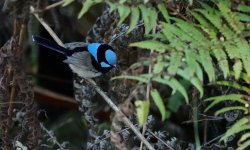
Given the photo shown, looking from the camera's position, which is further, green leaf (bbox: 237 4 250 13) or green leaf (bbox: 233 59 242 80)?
green leaf (bbox: 237 4 250 13)

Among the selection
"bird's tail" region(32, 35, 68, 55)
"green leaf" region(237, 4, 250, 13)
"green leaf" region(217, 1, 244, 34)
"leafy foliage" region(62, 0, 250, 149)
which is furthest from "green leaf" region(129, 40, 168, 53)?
"bird's tail" region(32, 35, 68, 55)

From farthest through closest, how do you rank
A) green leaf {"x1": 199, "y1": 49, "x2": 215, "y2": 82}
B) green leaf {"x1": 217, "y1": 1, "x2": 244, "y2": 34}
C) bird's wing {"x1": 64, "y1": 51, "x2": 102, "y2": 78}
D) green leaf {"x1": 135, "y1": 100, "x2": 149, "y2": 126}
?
bird's wing {"x1": 64, "y1": 51, "x2": 102, "y2": 78}, green leaf {"x1": 217, "y1": 1, "x2": 244, "y2": 34}, green leaf {"x1": 199, "y1": 49, "x2": 215, "y2": 82}, green leaf {"x1": 135, "y1": 100, "x2": 149, "y2": 126}

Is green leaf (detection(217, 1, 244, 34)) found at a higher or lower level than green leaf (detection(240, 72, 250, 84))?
higher

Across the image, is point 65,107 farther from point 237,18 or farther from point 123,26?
point 237,18

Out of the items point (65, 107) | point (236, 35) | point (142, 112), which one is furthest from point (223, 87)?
point (65, 107)

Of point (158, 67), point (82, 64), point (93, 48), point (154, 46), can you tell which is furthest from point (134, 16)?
point (82, 64)

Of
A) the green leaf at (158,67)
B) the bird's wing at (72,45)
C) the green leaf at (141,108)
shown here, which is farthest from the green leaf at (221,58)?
the bird's wing at (72,45)

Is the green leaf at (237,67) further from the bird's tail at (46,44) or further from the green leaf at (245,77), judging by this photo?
the bird's tail at (46,44)

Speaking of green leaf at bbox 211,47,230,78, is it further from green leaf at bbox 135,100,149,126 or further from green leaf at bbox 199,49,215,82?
green leaf at bbox 135,100,149,126
